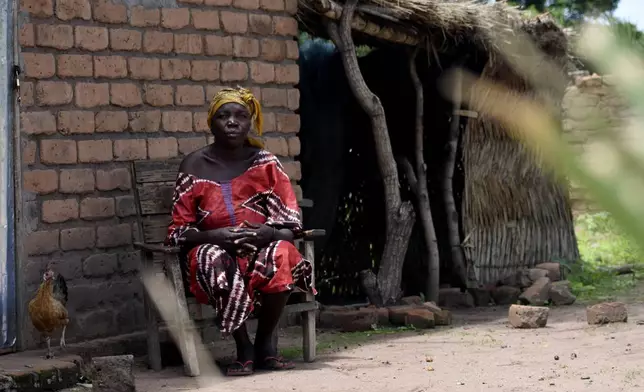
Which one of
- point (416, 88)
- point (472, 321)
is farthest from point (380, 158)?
point (472, 321)

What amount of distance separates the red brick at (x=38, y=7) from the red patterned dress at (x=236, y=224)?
1098 mm

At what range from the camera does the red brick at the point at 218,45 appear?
18.7 ft

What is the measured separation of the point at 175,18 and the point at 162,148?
0.78m

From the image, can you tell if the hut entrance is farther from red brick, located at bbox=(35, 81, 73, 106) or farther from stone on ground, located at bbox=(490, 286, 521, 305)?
red brick, located at bbox=(35, 81, 73, 106)

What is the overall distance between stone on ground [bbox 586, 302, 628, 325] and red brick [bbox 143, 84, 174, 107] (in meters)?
3.00

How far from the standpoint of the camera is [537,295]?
7.50 m

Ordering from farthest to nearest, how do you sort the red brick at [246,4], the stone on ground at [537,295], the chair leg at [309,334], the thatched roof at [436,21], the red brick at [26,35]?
the stone on ground at [537,295]
the thatched roof at [436,21]
the red brick at [246,4]
the chair leg at [309,334]
the red brick at [26,35]

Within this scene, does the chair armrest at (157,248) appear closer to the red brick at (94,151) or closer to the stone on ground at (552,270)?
the red brick at (94,151)

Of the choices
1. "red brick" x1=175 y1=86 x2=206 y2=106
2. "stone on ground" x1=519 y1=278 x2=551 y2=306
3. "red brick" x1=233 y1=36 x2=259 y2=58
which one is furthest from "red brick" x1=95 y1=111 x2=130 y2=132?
"stone on ground" x1=519 y1=278 x2=551 y2=306

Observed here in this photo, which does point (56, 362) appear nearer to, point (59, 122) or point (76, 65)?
point (59, 122)

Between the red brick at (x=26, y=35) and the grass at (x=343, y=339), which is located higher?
the red brick at (x=26, y=35)

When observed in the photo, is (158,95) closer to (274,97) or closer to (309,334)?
(274,97)

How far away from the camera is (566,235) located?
8.95 meters

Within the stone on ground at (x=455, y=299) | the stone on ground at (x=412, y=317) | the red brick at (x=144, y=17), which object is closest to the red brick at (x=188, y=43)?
the red brick at (x=144, y=17)
